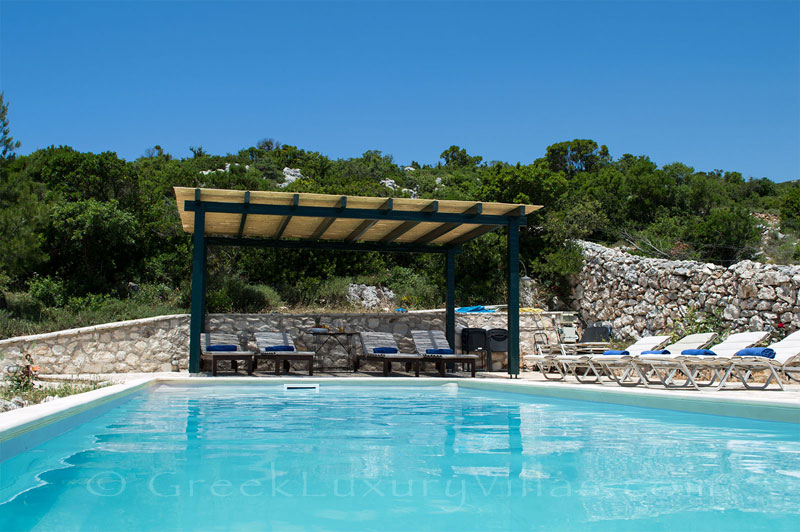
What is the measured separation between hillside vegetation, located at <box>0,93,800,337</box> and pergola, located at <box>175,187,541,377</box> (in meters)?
2.47

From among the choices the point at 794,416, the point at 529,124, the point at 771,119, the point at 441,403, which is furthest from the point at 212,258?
the point at 771,119

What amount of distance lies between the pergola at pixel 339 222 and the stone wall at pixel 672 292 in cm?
440

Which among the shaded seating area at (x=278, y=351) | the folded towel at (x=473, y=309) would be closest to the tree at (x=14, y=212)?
the shaded seating area at (x=278, y=351)

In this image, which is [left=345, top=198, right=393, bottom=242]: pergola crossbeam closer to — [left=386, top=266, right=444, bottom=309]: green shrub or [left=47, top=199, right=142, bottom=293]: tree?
[left=386, top=266, right=444, bottom=309]: green shrub

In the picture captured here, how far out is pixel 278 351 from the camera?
36.2 feet

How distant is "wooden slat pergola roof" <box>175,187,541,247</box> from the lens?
10.2 metres

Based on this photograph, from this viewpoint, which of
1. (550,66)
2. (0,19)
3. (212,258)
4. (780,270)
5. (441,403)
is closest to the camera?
(441,403)

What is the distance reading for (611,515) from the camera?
9.86 feet

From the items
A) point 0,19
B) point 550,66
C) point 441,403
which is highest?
point 550,66

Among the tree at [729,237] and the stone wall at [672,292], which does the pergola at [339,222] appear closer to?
the stone wall at [672,292]

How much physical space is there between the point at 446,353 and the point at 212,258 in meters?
8.32

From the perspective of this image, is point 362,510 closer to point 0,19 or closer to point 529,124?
point 0,19

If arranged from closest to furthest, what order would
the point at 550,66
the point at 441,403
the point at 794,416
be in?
the point at 794,416 < the point at 441,403 < the point at 550,66

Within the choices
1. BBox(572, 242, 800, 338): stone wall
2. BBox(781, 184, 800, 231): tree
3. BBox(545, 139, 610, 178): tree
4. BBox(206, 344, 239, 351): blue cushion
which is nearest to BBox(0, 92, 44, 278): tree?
BBox(206, 344, 239, 351): blue cushion
